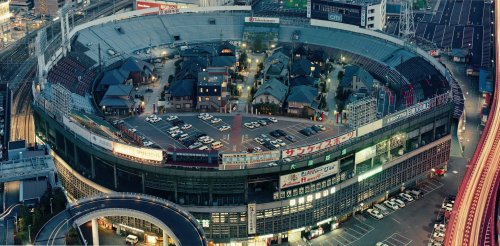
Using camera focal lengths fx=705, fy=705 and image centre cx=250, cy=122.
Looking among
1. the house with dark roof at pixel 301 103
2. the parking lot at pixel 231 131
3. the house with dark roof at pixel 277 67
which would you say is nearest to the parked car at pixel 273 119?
the parking lot at pixel 231 131

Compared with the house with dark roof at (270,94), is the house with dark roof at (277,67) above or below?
above

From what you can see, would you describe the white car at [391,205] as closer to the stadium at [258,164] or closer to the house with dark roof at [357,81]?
the stadium at [258,164]

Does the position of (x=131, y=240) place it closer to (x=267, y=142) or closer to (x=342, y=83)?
(x=267, y=142)

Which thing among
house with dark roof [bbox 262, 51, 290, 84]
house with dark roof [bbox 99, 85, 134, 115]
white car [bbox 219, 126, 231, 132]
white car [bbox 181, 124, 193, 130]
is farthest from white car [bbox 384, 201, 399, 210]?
house with dark roof [bbox 99, 85, 134, 115]

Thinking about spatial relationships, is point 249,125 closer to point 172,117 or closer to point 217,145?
point 217,145

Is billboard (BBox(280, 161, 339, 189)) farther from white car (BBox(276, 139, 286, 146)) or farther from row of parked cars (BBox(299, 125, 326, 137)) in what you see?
row of parked cars (BBox(299, 125, 326, 137))

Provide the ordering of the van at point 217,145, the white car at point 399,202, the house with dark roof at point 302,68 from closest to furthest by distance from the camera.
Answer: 1. the white car at point 399,202
2. the van at point 217,145
3. the house with dark roof at point 302,68
